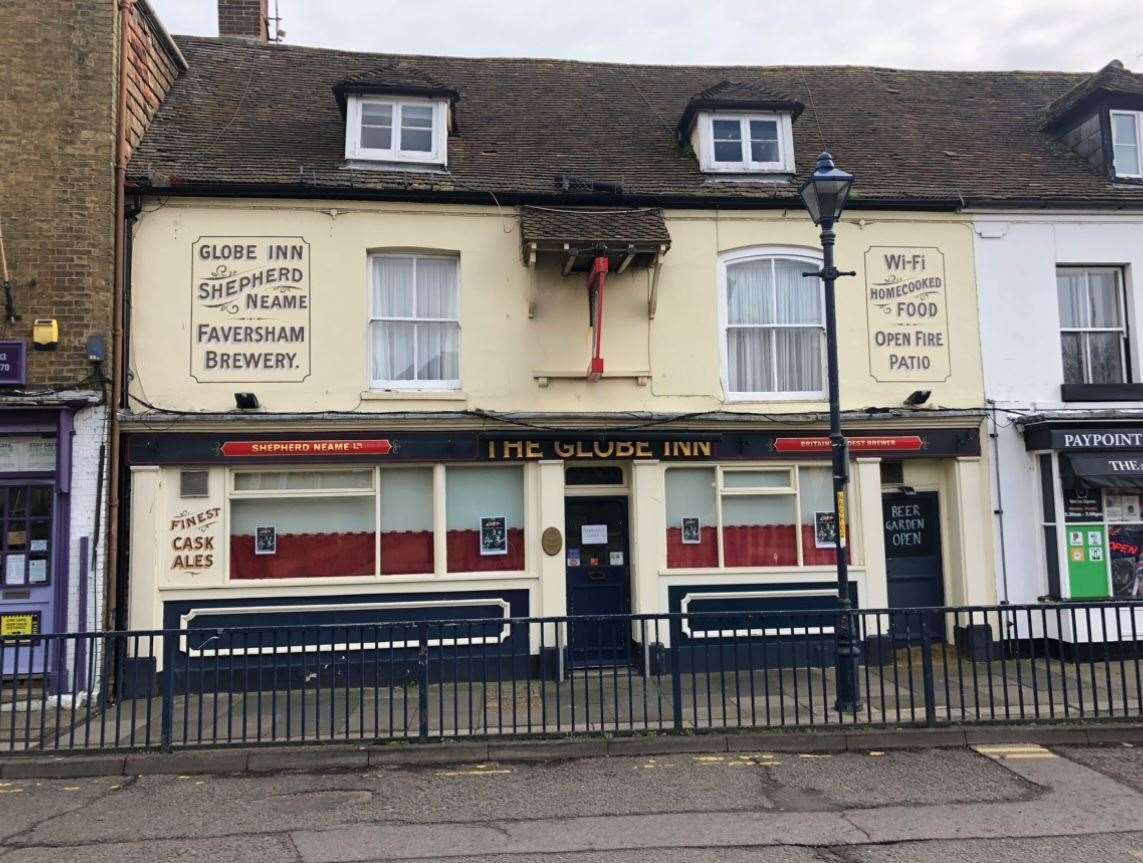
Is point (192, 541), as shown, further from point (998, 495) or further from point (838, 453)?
point (998, 495)

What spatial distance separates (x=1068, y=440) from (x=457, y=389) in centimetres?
796

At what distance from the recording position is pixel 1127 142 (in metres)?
12.7

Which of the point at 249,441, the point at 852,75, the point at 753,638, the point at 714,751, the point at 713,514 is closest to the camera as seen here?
the point at 714,751

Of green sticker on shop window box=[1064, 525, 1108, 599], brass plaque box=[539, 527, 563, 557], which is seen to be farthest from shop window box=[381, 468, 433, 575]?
green sticker on shop window box=[1064, 525, 1108, 599]

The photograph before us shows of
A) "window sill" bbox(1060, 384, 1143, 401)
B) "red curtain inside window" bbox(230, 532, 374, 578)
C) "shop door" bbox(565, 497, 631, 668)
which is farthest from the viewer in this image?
"window sill" bbox(1060, 384, 1143, 401)

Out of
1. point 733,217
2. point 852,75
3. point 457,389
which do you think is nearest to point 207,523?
point 457,389

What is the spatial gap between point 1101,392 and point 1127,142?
13.2ft

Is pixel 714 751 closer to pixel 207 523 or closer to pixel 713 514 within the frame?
pixel 713 514

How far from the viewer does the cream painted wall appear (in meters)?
10.7

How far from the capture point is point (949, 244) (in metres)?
11.9

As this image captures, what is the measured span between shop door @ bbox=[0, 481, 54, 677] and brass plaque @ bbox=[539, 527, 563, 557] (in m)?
5.73

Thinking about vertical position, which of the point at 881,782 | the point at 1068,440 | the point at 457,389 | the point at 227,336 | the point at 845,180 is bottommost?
the point at 881,782

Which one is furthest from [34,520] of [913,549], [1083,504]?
[1083,504]

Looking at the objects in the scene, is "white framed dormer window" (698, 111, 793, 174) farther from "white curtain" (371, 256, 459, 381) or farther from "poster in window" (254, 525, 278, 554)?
"poster in window" (254, 525, 278, 554)
